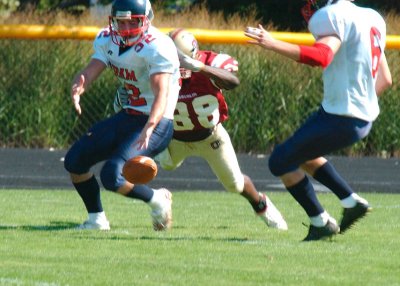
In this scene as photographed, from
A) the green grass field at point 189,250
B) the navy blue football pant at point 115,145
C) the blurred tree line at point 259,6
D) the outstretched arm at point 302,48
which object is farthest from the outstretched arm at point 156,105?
the blurred tree line at point 259,6

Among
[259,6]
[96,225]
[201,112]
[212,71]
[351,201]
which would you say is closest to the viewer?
[351,201]

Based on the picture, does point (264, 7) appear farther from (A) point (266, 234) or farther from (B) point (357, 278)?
(B) point (357, 278)

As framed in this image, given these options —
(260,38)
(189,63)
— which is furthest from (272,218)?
(260,38)

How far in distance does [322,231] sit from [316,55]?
124cm

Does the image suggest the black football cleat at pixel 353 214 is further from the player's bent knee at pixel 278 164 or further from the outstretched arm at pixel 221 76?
the outstretched arm at pixel 221 76

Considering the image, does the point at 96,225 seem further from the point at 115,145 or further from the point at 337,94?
the point at 337,94

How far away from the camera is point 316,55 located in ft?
23.5

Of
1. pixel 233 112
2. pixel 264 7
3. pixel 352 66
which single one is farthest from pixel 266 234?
pixel 264 7

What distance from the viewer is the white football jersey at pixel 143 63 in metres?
7.91

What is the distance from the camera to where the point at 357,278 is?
6.40m

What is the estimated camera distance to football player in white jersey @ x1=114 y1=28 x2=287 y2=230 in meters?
8.71

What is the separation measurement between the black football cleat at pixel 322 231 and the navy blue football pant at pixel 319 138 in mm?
448

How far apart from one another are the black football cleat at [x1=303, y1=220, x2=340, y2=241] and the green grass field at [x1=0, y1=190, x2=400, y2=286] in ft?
0.23

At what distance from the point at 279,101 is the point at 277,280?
30.4 feet
